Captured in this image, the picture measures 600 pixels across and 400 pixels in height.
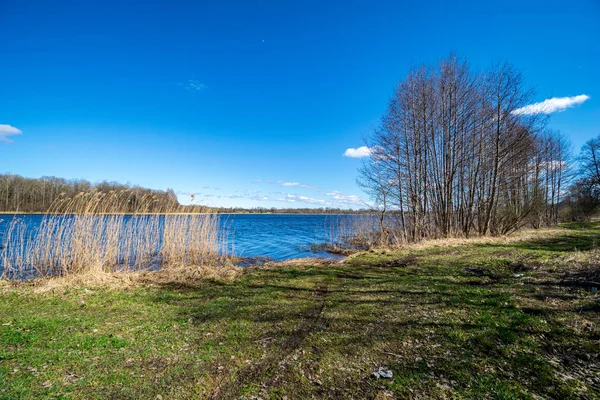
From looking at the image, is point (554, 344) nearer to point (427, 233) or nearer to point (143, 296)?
point (143, 296)

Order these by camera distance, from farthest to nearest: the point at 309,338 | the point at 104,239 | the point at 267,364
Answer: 1. the point at 104,239
2. the point at 309,338
3. the point at 267,364

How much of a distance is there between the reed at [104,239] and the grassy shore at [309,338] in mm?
1785

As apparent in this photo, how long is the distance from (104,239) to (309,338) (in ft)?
25.7

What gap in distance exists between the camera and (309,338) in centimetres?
362

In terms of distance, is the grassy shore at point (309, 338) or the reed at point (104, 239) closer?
the grassy shore at point (309, 338)

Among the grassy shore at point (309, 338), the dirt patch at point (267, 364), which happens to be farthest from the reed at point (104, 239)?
the dirt patch at point (267, 364)

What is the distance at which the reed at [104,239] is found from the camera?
24.9 ft

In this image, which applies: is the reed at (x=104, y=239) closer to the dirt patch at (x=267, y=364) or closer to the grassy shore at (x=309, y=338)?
the grassy shore at (x=309, y=338)

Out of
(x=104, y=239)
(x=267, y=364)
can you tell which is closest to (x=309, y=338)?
(x=267, y=364)

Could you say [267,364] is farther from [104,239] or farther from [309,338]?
[104,239]

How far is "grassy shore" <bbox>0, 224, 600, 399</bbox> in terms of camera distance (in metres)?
2.60

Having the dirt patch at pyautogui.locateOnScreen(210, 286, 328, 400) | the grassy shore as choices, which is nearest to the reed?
the grassy shore

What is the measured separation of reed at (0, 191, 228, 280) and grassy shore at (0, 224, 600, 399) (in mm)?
1785

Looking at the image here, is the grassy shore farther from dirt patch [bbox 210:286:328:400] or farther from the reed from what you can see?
the reed
